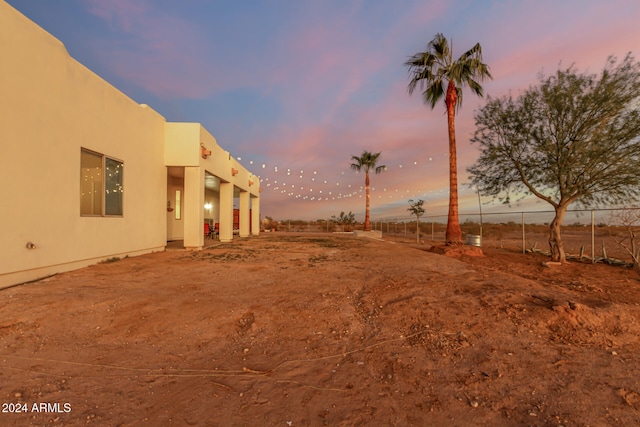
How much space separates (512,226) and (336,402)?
4832cm

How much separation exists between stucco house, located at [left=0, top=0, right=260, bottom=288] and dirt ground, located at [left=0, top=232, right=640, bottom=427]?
128cm

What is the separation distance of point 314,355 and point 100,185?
8.06 meters

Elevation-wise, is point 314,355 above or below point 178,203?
below

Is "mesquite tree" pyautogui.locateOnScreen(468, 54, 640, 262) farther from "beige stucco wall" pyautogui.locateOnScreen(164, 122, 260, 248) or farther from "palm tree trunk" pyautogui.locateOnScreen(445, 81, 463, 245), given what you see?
"beige stucco wall" pyautogui.locateOnScreen(164, 122, 260, 248)

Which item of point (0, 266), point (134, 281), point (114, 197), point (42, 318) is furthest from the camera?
point (114, 197)

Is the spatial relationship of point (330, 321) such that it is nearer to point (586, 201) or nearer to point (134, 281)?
point (134, 281)

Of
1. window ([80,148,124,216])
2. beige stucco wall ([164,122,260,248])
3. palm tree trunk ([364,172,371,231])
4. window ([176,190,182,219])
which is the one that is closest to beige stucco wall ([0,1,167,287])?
window ([80,148,124,216])

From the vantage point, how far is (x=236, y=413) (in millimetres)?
2355

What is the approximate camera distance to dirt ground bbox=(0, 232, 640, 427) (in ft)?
7.77

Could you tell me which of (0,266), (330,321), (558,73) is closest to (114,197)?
(0,266)

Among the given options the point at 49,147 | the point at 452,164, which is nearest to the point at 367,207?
the point at 452,164

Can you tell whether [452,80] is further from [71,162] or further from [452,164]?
[71,162]

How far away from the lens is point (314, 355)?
3.38 metres

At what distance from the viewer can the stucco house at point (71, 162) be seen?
5.59m
